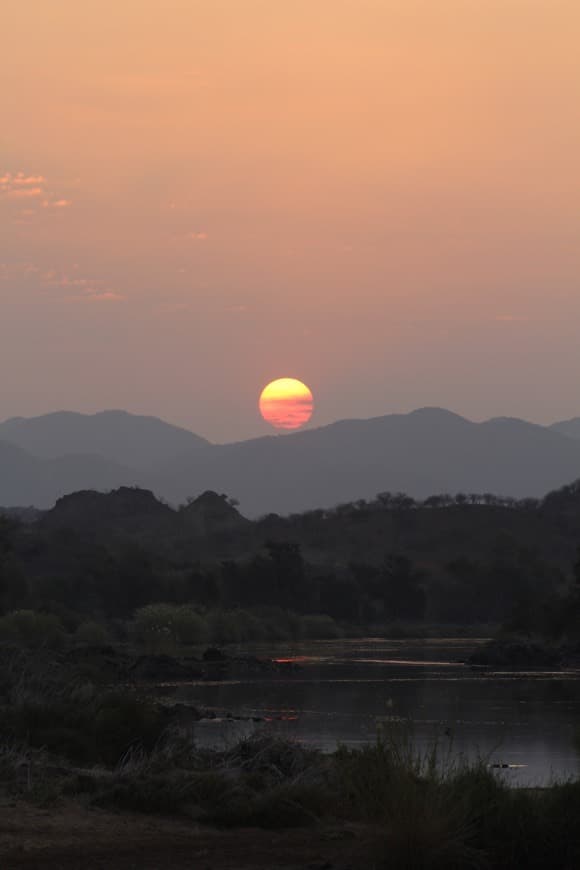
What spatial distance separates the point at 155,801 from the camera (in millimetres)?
16344

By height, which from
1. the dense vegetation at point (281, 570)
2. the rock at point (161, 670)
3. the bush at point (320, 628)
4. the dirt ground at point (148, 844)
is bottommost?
the dirt ground at point (148, 844)

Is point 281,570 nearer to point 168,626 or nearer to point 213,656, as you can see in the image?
point 168,626

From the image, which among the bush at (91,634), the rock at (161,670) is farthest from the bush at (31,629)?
the rock at (161,670)

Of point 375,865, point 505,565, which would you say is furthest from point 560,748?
point 505,565

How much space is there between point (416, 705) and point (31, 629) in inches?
1032

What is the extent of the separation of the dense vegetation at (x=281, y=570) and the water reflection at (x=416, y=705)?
12850 mm

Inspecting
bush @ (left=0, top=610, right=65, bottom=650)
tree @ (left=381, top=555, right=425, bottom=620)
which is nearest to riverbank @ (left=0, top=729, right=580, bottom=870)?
bush @ (left=0, top=610, right=65, bottom=650)

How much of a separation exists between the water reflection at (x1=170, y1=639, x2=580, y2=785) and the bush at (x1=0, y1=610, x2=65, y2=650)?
8.56 metres

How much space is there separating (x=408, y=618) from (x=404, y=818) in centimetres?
7366

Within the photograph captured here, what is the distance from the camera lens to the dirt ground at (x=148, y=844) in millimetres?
13789

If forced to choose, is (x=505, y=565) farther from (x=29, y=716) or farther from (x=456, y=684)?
(x=29, y=716)

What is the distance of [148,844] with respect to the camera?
48.1 feet

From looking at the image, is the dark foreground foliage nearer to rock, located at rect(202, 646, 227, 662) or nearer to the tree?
rock, located at rect(202, 646, 227, 662)

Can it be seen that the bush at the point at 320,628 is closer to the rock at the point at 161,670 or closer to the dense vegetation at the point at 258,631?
the dense vegetation at the point at 258,631
